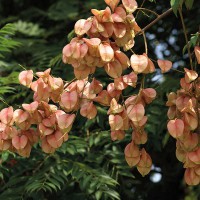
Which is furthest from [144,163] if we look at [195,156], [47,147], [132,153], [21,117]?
[21,117]

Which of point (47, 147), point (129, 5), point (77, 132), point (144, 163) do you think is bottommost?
point (77, 132)

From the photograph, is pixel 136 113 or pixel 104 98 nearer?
pixel 136 113

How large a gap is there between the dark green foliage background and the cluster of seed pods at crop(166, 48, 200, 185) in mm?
183

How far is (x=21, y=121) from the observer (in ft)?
6.88

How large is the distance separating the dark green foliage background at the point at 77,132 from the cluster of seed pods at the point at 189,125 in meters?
0.18

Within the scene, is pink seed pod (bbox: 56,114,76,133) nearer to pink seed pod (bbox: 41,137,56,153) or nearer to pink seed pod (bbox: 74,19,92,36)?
pink seed pod (bbox: 41,137,56,153)

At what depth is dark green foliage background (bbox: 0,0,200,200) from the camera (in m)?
3.02

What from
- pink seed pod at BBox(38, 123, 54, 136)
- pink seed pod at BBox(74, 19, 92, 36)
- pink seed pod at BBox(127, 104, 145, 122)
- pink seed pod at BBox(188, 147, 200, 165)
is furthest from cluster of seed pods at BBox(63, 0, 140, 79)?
pink seed pod at BBox(188, 147, 200, 165)

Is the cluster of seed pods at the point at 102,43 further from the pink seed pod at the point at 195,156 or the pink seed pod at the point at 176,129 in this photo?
the pink seed pod at the point at 195,156

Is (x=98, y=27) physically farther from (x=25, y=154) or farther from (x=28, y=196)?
(x=28, y=196)

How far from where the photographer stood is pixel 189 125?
1.97 m

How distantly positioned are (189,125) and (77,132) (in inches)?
60.1

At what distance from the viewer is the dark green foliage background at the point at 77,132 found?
9.90 ft

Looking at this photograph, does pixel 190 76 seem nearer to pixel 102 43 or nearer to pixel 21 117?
pixel 102 43
